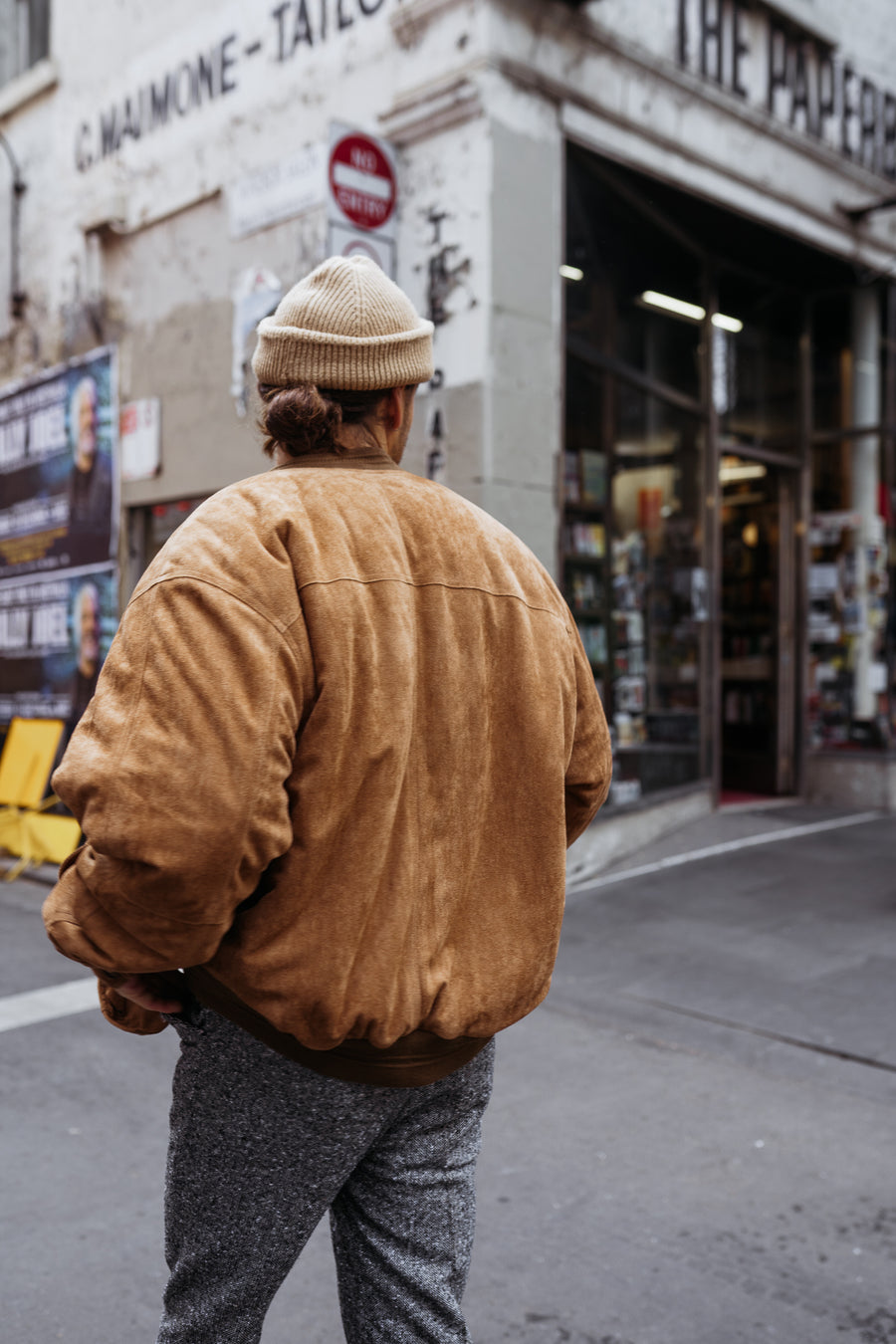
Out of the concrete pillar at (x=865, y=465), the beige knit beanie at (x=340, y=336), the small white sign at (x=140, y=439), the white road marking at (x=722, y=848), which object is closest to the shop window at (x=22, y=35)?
the small white sign at (x=140, y=439)

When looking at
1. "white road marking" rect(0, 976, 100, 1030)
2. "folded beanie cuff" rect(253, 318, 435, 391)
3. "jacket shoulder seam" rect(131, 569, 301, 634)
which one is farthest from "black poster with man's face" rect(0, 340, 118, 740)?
"jacket shoulder seam" rect(131, 569, 301, 634)

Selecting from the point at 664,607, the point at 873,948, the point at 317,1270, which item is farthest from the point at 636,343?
the point at 317,1270

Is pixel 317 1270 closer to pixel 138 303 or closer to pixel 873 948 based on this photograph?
pixel 873 948

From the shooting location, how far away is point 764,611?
9289 mm

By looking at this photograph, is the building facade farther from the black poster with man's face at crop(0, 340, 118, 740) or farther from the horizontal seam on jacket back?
the horizontal seam on jacket back

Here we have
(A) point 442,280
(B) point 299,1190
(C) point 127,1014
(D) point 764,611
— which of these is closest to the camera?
(B) point 299,1190

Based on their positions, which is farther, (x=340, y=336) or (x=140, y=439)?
(x=140, y=439)

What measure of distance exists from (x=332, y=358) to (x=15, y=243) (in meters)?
9.40

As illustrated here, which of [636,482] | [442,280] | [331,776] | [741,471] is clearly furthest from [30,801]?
[331,776]

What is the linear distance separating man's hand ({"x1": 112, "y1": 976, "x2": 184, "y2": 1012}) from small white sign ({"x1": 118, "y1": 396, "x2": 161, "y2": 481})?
23.0ft

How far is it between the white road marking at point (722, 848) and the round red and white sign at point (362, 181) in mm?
3783

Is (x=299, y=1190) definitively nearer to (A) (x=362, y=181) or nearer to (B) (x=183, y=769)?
(B) (x=183, y=769)

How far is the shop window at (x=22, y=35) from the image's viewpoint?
384 inches

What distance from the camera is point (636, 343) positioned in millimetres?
7535
